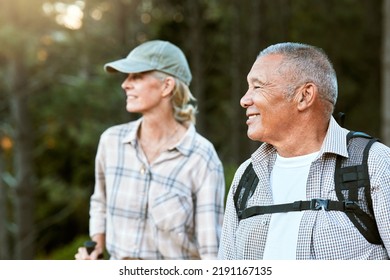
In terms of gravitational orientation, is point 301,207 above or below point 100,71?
above

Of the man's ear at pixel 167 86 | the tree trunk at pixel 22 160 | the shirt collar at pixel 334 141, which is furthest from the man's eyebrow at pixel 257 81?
the tree trunk at pixel 22 160

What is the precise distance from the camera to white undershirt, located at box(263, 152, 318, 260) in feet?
8.38

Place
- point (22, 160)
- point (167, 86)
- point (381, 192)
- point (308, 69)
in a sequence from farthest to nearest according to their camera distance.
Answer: point (22, 160) < point (167, 86) < point (308, 69) < point (381, 192)

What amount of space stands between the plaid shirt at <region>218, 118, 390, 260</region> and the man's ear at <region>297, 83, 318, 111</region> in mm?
109

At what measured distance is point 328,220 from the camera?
2461 millimetres

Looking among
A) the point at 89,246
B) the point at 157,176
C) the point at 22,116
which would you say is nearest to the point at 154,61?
the point at 157,176

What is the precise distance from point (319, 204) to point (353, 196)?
12 cm

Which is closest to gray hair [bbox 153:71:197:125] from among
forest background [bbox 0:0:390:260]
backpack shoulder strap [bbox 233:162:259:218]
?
backpack shoulder strap [bbox 233:162:259:218]

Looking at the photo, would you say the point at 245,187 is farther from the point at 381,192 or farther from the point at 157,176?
the point at 157,176

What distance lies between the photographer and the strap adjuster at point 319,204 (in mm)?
2484

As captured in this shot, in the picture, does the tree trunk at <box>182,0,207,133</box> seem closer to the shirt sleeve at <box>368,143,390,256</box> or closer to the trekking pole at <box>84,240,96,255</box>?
the trekking pole at <box>84,240,96,255</box>

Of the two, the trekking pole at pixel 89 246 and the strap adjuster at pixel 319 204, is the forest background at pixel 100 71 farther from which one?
the strap adjuster at pixel 319 204

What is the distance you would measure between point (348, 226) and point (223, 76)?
60.9ft
